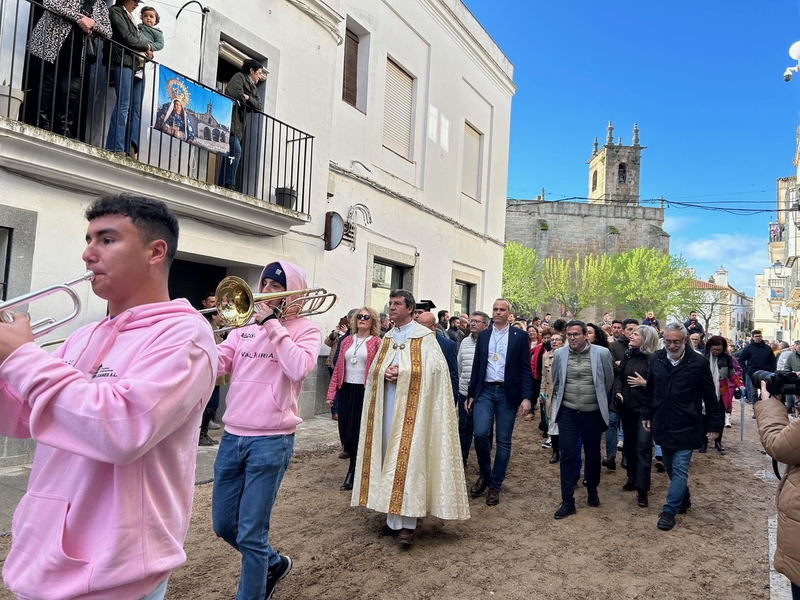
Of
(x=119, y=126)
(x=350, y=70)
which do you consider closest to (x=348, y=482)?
(x=119, y=126)

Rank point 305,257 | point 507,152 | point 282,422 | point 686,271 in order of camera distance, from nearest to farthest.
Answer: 1. point 282,422
2. point 305,257
3. point 507,152
4. point 686,271

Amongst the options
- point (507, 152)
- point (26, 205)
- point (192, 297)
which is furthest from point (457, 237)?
point (26, 205)

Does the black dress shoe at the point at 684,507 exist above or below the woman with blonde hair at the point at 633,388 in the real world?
below

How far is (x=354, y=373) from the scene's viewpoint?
22.4 ft

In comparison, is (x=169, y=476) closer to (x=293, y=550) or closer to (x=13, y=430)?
(x=13, y=430)

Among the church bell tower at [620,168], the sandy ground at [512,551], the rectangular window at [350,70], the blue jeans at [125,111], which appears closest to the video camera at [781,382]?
the sandy ground at [512,551]

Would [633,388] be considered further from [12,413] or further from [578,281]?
[578,281]

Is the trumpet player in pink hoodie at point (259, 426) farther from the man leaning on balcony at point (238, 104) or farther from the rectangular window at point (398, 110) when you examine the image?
the rectangular window at point (398, 110)

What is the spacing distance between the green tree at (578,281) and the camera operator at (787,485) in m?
38.1

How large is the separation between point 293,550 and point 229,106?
6082mm

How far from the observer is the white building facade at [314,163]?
6.37 metres

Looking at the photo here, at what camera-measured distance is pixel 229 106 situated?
8.30m

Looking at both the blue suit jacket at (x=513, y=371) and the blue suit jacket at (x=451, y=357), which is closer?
the blue suit jacket at (x=513, y=371)

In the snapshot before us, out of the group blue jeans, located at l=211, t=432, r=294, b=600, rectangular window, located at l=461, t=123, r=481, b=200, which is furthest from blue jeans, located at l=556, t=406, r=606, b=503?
rectangular window, located at l=461, t=123, r=481, b=200
